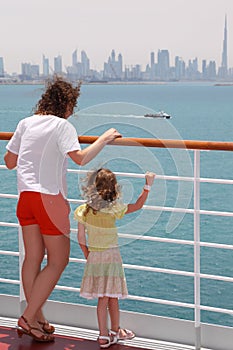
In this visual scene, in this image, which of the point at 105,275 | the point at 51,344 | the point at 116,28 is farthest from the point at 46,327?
the point at 116,28

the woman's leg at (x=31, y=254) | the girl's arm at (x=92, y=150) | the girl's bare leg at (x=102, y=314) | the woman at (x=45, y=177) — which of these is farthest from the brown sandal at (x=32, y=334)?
the girl's arm at (x=92, y=150)

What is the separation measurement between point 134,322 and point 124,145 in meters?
0.78

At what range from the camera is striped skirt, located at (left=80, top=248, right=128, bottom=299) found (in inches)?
116

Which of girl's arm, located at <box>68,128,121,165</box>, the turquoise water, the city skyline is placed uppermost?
the city skyline

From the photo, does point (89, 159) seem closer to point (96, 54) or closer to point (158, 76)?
point (96, 54)

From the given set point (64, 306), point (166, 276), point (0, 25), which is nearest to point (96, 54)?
point (0, 25)

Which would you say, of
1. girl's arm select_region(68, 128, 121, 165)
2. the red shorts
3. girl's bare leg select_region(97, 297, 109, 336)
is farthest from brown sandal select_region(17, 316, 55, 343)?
girl's arm select_region(68, 128, 121, 165)

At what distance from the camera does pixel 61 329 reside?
10.8 ft

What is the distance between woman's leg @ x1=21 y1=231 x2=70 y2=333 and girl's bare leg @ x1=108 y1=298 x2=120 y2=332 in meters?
0.24

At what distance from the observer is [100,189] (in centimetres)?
288

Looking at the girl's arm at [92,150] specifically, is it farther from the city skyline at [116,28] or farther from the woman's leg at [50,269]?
the city skyline at [116,28]

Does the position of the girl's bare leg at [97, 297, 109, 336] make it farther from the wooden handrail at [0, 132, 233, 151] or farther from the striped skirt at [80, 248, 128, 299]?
the wooden handrail at [0, 132, 233, 151]

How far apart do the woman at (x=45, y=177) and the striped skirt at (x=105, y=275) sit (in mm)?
110

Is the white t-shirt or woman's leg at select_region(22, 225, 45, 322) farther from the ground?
the white t-shirt
